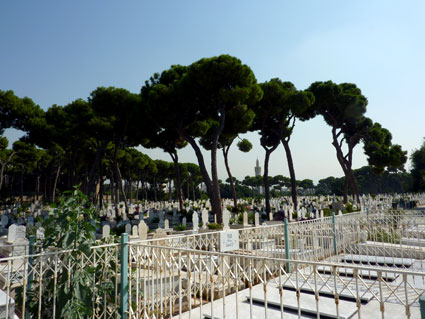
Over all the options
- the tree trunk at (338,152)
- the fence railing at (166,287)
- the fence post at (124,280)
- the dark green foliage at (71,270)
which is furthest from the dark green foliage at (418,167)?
the dark green foliage at (71,270)

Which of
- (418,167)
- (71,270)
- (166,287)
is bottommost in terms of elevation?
(166,287)

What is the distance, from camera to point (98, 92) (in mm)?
23297

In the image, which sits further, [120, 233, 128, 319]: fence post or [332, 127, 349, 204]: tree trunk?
[332, 127, 349, 204]: tree trunk

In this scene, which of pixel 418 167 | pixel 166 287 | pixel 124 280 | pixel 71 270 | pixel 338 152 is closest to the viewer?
pixel 71 270

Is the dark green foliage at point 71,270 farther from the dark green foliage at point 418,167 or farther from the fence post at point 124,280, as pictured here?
the dark green foliage at point 418,167

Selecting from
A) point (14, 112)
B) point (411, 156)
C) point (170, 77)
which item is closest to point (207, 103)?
point (170, 77)

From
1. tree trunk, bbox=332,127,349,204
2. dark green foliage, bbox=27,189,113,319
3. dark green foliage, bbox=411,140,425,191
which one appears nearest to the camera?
dark green foliage, bbox=27,189,113,319

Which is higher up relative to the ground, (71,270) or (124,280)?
(71,270)

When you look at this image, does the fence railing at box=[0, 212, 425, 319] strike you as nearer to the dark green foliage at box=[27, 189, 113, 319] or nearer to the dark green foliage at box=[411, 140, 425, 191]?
the dark green foliage at box=[27, 189, 113, 319]

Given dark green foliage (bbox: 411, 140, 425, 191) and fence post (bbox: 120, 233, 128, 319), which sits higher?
dark green foliage (bbox: 411, 140, 425, 191)

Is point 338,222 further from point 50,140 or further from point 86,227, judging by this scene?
point 50,140

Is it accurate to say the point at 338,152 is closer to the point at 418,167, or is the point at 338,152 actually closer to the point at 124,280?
the point at 418,167

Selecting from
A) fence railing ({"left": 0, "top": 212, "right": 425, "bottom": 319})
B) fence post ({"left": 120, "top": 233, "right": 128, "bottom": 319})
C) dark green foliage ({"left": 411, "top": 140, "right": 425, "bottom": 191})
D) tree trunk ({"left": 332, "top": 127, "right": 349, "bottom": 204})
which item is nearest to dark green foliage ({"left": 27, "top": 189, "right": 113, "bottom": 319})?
fence railing ({"left": 0, "top": 212, "right": 425, "bottom": 319})

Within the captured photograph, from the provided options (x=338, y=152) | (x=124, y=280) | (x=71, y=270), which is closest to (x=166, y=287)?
(x=124, y=280)
